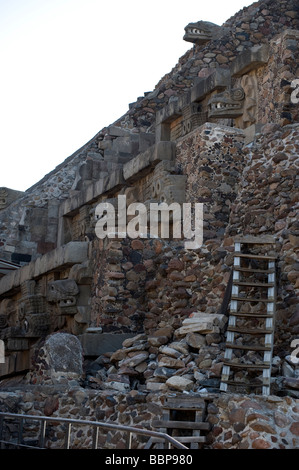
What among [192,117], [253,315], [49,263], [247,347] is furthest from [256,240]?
[192,117]

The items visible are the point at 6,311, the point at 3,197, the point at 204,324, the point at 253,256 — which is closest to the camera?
the point at 204,324

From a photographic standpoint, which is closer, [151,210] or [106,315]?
[106,315]

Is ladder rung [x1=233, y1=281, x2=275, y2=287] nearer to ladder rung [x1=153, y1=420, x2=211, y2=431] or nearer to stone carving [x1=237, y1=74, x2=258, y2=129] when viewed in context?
ladder rung [x1=153, y1=420, x2=211, y2=431]

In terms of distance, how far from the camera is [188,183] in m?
16.9

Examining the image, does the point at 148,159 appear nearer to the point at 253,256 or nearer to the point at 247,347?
the point at 253,256

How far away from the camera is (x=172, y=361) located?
11.2 m

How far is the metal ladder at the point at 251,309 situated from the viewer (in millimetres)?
10641

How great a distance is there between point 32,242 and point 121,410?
13.6 m

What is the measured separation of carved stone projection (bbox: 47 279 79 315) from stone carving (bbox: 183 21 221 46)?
394 inches

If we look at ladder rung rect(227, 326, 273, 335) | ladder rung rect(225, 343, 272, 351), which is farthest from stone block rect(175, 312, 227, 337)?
ladder rung rect(225, 343, 272, 351)

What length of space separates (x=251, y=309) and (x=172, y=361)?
139 cm
